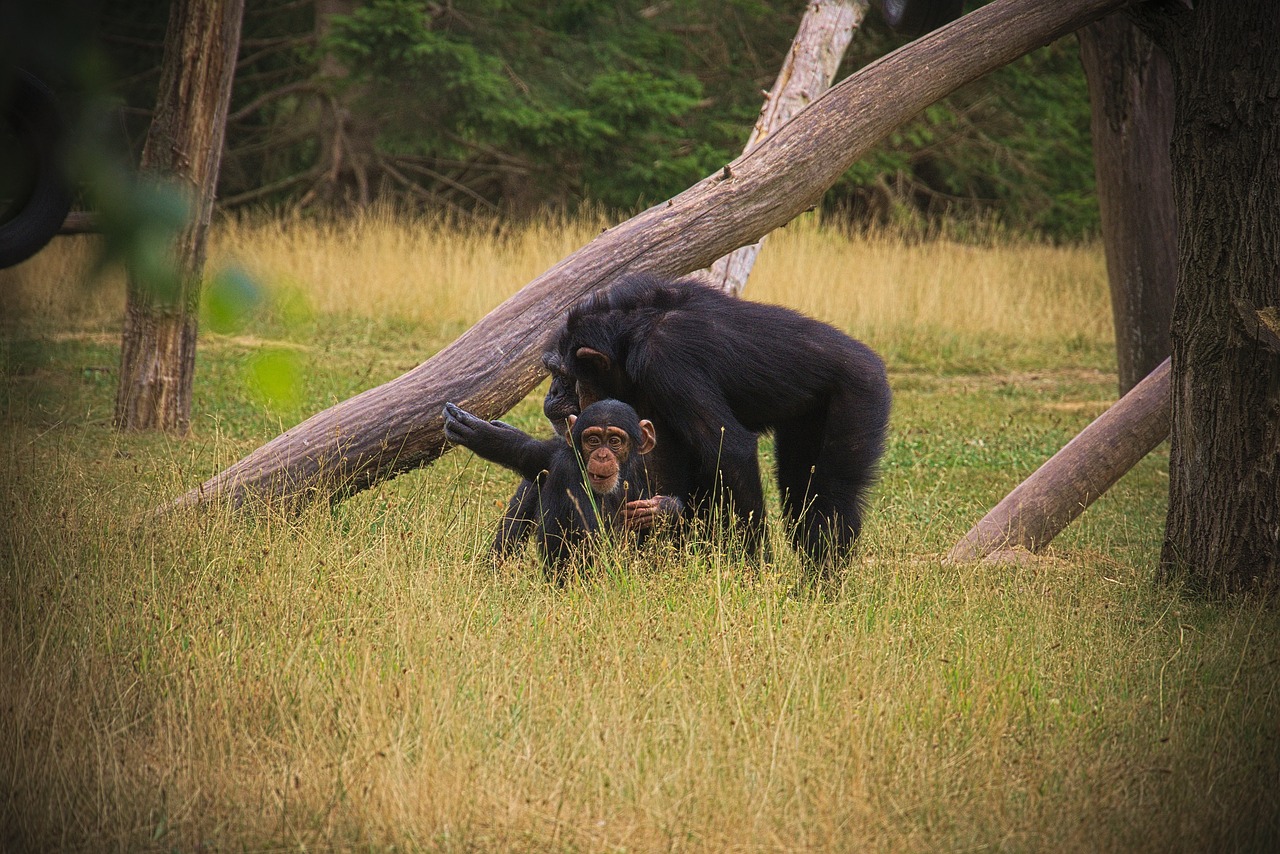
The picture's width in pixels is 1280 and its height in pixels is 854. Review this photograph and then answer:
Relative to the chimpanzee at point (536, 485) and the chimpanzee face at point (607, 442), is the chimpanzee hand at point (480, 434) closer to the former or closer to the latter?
the chimpanzee at point (536, 485)

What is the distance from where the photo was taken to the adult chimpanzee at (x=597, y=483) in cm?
468

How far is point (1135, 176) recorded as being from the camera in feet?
26.7

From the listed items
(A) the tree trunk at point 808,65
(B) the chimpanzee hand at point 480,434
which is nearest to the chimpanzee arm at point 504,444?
(B) the chimpanzee hand at point 480,434

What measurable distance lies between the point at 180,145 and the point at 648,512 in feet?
17.2

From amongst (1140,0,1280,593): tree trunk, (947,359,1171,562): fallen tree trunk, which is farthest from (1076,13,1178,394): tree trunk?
(1140,0,1280,593): tree trunk

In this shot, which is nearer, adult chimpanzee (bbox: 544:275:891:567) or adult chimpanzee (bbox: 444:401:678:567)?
adult chimpanzee (bbox: 444:401:678:567)

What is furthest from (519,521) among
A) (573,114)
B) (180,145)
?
(573,114)

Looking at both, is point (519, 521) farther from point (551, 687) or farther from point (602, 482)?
point (551, 687)

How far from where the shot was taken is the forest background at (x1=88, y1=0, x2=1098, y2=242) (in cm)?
1917

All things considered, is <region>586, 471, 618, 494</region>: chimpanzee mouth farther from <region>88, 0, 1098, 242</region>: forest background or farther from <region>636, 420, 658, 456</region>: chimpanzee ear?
<region>88, 0, 1098, 242</region>: forest background

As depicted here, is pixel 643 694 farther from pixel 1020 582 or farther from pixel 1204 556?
pixel 1204 556

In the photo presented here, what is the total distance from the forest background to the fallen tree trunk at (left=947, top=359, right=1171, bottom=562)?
1264cm

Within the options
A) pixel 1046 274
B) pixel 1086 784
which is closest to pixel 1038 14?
pixel 1086 784

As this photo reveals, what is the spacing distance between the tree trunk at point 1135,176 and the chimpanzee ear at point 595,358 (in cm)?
458
